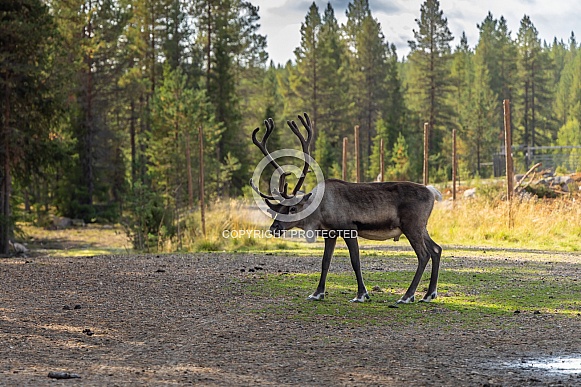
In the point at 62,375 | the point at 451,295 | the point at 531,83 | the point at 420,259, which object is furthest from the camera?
the point at 531,83

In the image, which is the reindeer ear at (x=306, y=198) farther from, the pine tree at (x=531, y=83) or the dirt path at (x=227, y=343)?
the pine tree at (x=531, y=83)

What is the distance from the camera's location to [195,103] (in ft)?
107

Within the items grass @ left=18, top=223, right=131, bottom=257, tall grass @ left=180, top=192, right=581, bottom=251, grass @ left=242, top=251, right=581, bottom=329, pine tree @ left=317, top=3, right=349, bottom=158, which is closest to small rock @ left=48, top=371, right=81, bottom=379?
grass @ left=242, top=251, right=581, bottom=329

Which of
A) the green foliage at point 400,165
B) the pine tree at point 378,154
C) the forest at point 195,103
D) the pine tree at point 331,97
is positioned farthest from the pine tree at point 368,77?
the green foliage at point 400,165

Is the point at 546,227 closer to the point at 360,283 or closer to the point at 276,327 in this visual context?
the point at 360,283

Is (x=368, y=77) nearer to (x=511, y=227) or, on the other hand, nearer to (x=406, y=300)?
(x=511, y=227)

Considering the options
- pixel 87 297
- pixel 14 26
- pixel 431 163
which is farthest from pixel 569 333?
pixel 431 163

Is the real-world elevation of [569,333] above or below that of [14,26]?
below

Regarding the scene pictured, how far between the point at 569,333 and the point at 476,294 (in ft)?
8.33

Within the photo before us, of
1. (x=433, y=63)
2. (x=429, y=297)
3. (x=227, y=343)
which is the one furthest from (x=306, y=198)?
(x=433, y=63)

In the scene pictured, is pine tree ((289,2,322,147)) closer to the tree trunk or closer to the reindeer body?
the tree trunk

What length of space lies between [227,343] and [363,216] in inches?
114

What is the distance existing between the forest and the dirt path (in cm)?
1019

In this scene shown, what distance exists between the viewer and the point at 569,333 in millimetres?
7410
